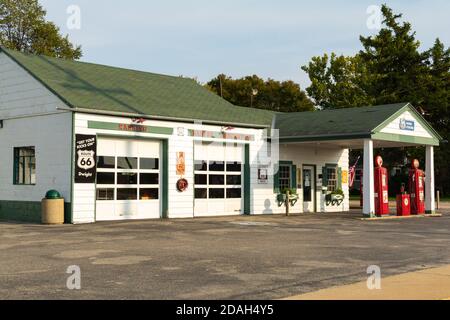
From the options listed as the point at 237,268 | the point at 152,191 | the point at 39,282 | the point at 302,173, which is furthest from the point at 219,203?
the point at 39,282

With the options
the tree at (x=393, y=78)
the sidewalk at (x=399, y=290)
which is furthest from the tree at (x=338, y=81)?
the sidewalk at (x=399, y=290)

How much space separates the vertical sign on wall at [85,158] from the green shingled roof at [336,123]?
9.24 meters

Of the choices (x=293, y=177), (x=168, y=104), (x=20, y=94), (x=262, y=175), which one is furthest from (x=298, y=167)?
(x=20, y=94)

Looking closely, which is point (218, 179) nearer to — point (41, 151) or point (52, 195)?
point (41, 151)

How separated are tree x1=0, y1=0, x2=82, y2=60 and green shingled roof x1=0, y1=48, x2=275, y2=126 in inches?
986

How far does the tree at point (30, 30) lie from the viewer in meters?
50.6

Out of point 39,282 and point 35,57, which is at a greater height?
point 35,57

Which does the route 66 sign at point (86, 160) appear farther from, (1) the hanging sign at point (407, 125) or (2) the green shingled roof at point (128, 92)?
A: (1) the hanging sign at point (407, 125)

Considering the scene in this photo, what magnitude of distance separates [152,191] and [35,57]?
22.9 feet

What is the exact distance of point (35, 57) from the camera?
2448cm

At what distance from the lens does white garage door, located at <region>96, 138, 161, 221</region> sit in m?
21.7

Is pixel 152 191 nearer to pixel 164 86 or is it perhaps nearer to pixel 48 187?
pixel 48 187

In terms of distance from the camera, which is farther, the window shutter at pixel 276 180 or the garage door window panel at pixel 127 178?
the window shutter at pixel 276 180

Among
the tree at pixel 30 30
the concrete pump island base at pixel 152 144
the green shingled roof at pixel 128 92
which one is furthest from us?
the tree at pixel 30 30
